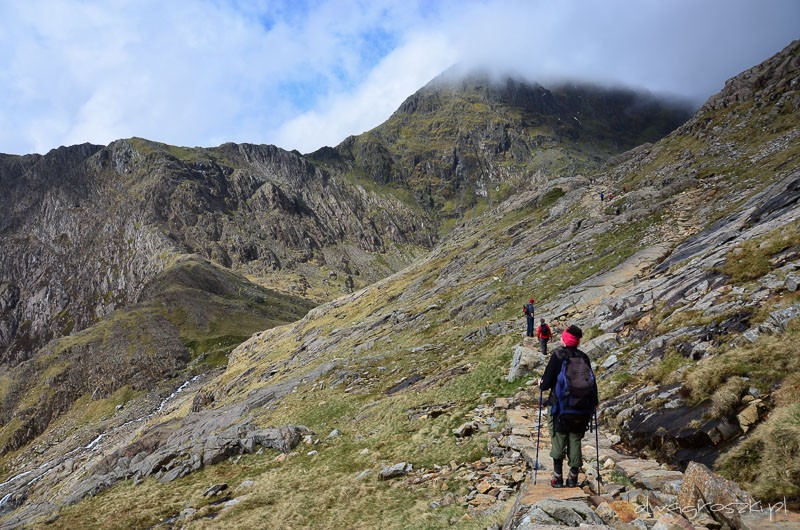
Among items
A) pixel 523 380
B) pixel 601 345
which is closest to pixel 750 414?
pixel 601 345

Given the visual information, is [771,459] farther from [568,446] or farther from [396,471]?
[396,471]

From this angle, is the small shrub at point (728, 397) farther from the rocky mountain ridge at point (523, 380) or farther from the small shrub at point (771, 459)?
the small shrub at point (771, 459)

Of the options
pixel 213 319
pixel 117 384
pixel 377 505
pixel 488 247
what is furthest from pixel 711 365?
pixel 213 319

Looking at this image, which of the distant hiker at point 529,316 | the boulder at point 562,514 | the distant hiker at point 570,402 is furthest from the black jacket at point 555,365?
the distant hiker at point 529,316

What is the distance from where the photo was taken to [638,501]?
8.65 meters

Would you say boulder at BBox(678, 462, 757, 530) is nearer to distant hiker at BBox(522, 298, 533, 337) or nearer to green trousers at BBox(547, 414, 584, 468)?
green trousers at BBox(547, 414, 584, 468)

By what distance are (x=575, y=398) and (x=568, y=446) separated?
4.12ft

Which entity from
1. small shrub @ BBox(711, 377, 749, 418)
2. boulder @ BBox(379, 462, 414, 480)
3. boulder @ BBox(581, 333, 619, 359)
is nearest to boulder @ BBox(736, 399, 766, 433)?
small shrub @ BBox(711, 377, 749, 418)

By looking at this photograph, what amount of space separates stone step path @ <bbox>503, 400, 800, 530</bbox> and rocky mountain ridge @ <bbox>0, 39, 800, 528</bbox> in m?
0.96

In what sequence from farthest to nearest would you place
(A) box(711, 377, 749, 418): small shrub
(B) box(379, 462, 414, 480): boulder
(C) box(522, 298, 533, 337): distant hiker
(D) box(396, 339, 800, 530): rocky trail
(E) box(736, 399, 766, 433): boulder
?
1. (C) box(522, 298, 533, 337): distant hiker
2. (B) box(379, 462, 414, 480): boulder
3. (A) box(711, 377, 749, 418): small shrub
4. (E) box(736, 399, 766, 433): boulder
5. (D) box(396, 339, 800, 530): rocky trail

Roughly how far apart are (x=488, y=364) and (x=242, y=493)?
14.2 meters

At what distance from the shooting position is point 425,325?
48312 mm

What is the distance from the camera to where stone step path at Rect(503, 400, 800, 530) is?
6977 mm

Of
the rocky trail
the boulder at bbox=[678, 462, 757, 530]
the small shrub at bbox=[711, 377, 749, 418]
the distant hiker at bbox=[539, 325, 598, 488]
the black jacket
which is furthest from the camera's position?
the black jacket
